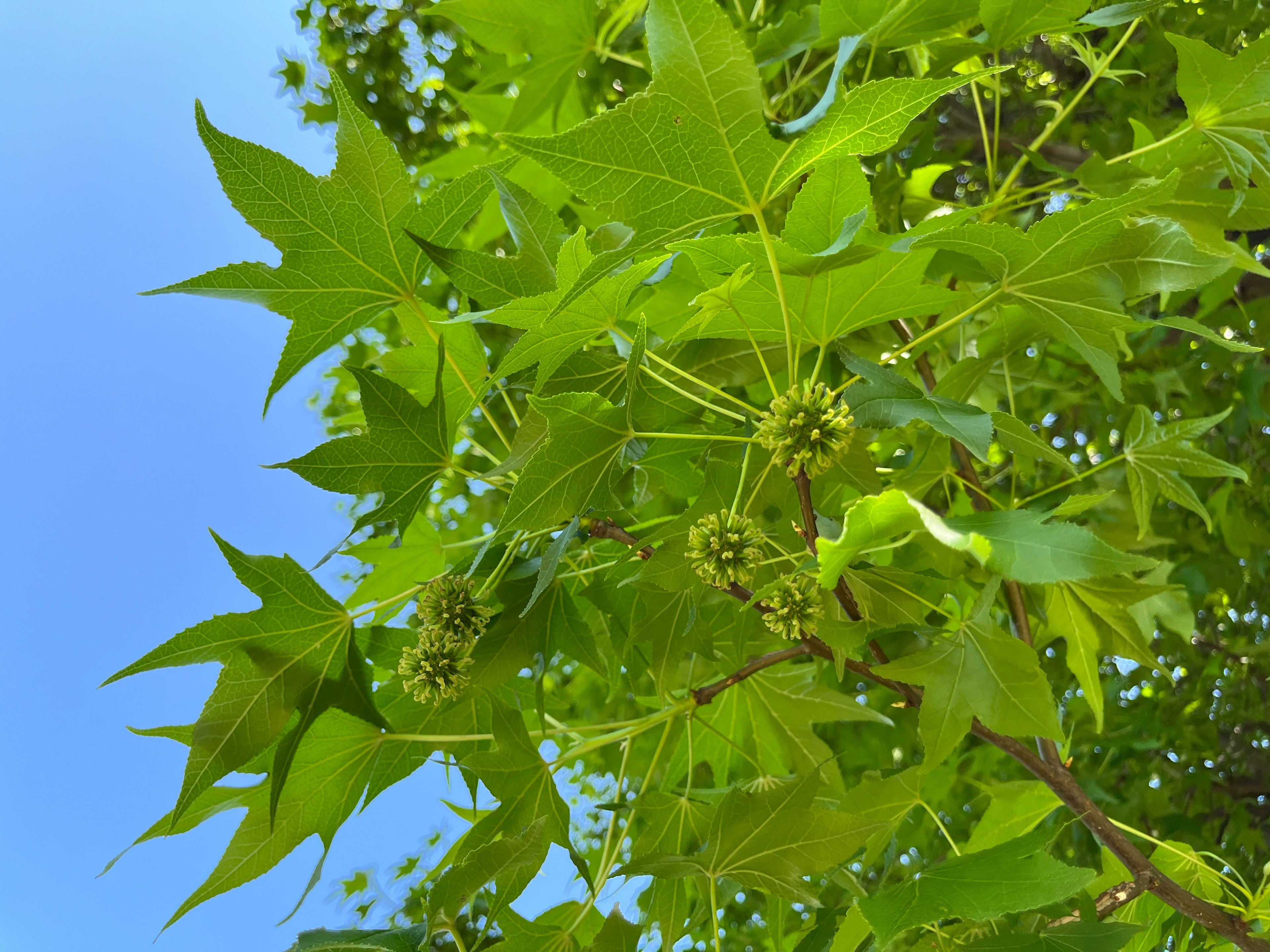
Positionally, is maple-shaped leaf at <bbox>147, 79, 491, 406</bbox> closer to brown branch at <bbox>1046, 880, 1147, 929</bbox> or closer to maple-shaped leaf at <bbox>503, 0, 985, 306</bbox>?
maple-shaped leaf at <bbox>503, 0, 985, 306</bbox>

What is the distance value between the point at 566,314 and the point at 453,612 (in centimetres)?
20

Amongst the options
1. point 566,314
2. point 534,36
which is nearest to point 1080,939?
point 566,314

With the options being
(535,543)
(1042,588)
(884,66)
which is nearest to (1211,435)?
(884,66)

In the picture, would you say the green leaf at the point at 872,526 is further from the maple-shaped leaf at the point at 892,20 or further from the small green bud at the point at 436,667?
the maple-shaped leaf at the point at 892,20

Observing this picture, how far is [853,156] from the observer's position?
421 millimetres

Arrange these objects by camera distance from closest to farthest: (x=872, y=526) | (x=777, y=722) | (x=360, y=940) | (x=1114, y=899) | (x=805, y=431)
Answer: (x=872, y=526)
(x=805, y=431)
(x=360, y=940)
(x=1114, y=899)
(x=777, y=722)

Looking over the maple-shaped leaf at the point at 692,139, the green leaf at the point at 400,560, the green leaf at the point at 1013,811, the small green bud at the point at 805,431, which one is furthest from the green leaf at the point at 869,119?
the green leaf at the point at 1013,811

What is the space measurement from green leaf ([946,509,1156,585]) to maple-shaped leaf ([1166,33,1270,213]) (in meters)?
0.35

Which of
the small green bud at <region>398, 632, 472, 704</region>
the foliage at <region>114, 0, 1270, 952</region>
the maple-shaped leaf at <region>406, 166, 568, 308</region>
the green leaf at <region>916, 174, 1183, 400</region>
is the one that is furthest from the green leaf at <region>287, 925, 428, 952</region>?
the green leaf at <region>916, 174, 1183, 400</region>

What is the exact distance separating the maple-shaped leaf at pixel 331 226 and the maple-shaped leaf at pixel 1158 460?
508mm

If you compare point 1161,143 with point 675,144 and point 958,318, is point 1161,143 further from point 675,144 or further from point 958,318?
point 675,144

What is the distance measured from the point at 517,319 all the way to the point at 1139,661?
53 cm

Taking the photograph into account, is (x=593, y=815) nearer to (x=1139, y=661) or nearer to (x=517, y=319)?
(x=1139, y=661)

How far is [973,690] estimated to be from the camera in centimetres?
52
